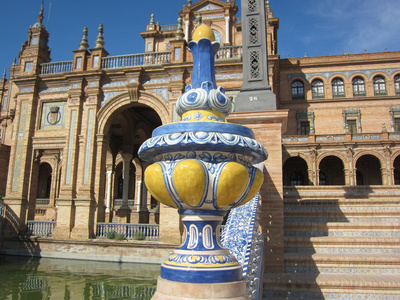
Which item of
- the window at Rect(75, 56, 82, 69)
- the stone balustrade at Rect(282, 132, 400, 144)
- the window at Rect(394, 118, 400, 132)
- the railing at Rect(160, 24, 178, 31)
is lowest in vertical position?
the stone balustrade at Rect(282, 132, 400, 144)

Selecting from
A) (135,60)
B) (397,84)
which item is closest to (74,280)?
(135,60)

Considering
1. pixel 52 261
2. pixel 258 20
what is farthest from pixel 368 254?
pixel 52 261

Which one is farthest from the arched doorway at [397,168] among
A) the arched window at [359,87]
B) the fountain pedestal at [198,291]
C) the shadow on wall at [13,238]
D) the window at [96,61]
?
the fountain pedestal at [198,291]

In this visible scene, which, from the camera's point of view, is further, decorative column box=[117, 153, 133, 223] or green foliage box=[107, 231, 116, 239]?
decorative column box=[117, 153, 133, 223]

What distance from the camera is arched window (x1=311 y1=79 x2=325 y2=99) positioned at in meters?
30.5

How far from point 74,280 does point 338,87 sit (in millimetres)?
27362

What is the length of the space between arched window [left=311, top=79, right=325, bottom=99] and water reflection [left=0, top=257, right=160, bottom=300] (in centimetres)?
2302

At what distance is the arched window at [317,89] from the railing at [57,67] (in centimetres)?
2110

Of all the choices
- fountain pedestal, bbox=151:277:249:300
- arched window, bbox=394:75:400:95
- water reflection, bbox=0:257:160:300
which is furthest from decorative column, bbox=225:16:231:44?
fountain pedestal, bbox=151:277:249:300

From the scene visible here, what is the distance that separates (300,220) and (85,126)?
42.0 ft

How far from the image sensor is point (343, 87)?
30.3 metres

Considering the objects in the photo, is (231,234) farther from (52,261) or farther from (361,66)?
(361,66)

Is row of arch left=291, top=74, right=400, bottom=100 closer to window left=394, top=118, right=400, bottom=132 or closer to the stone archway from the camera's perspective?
window left=394, top=118, right=400, bottom=132

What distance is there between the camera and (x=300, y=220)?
6.28 m
